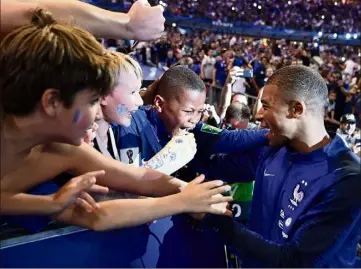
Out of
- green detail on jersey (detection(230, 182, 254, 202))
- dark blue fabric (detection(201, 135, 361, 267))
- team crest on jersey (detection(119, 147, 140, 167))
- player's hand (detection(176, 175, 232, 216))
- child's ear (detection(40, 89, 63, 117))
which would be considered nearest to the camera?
child's ear (detection(40, 89, 63, 117))

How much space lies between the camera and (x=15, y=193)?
1211mm

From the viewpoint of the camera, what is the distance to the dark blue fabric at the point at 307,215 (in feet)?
4.88

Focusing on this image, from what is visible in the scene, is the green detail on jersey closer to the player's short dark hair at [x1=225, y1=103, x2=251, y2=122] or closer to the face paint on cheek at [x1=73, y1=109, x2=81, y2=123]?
the player's short dark hair at [x1=225, y1=103, x2=251, y2=122]

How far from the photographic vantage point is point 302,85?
171cm

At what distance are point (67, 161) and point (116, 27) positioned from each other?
0.43 m

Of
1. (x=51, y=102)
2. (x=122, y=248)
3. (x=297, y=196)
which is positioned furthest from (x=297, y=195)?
(x=51, y=102)

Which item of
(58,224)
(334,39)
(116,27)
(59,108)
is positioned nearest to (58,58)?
(59,108)

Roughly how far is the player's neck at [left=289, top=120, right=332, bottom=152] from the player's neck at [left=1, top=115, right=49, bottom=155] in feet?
3.15

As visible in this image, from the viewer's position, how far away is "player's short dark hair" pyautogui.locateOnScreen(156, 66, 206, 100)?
2146 mm

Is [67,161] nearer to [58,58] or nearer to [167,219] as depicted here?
[58,58]

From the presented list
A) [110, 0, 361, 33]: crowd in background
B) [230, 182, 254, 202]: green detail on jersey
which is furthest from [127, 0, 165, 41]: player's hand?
[110, 0, 361, 33]: crowd in background

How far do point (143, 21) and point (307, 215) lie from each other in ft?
2.74

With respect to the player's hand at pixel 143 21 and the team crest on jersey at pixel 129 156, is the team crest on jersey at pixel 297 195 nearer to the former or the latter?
the team crest on jersey at pixel 129 156

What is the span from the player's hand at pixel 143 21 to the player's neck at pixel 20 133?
1.34 feet
